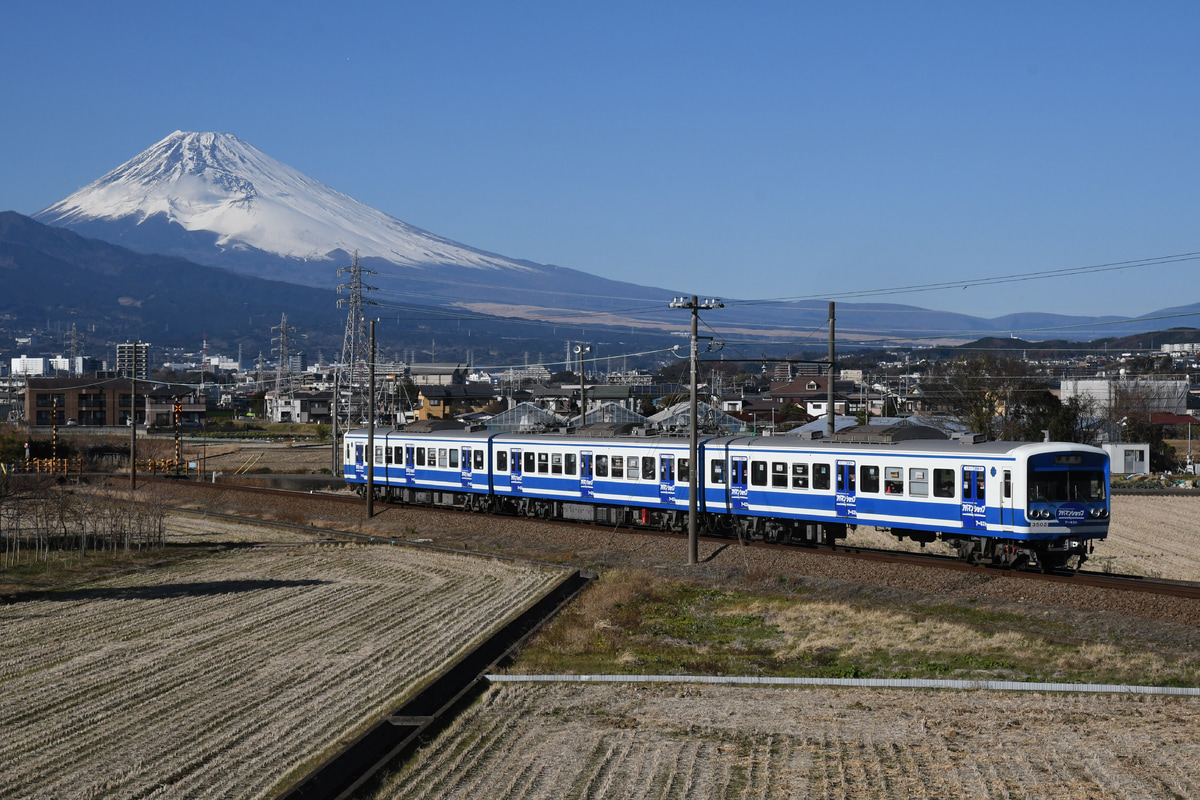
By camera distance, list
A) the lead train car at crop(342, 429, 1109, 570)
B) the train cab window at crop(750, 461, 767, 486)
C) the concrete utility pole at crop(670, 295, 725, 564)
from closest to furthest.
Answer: the lead train car at crop(342, 429, 1109, 570) → the concrete utility pole at crop(670, 295, 725, 564) → the train cab window at crop(750, 461, 767, 486)

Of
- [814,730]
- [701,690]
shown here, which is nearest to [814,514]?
[701,690]

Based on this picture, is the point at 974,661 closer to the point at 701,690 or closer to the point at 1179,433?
the point at 701,690

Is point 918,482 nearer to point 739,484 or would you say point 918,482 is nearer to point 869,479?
point 869,479

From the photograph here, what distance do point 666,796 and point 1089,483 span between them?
14762 mm

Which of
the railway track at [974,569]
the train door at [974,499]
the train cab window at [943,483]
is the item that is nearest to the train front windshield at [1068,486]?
the train door at [974,499]

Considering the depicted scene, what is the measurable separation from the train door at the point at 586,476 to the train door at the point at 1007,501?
13557mm

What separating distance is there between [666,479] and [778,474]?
3.98m

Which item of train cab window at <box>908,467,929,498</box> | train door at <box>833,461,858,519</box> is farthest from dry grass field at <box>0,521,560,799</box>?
train cab window at <box>908,467,929,498</box>

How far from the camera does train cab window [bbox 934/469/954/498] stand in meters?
23.9

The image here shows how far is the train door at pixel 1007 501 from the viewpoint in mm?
22656

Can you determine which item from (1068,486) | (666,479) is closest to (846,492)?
(1068,486)

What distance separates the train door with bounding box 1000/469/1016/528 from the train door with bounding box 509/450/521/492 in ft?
56.6

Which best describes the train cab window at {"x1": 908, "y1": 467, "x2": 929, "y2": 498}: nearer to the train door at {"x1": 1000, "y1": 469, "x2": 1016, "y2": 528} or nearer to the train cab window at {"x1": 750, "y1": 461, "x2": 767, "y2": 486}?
the train door at {"x1": 1000, "y1": 469, "x2": 1016, "y2": 528}

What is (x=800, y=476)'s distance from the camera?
27.5m
